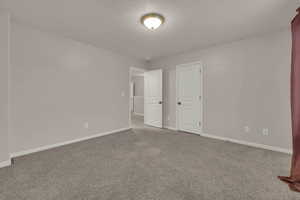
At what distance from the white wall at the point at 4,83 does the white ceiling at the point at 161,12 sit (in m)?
0.29

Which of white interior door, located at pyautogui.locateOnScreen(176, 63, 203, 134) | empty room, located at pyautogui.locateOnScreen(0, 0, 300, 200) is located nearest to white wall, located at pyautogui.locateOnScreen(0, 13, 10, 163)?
empty room, located at pyautogui.locateOnScreen(0, 0, 300, 200)

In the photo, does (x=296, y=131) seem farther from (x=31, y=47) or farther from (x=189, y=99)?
(x=31, y=47)

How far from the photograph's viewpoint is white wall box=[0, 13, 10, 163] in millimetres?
2158

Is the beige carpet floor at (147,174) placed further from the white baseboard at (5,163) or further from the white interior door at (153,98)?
the white interior door at (153,98)

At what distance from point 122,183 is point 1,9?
322cm

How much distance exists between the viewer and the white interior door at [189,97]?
398 cm

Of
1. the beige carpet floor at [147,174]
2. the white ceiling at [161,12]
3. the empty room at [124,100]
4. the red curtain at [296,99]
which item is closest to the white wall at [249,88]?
the empty room at [124,100]


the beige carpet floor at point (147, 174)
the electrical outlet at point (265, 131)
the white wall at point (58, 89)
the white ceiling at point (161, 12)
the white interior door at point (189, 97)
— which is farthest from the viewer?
the white interior door at point (189, 97)

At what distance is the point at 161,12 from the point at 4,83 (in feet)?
9.15

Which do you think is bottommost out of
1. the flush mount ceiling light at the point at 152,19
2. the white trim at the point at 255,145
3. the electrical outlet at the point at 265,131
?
the white trim at the point at 255,145

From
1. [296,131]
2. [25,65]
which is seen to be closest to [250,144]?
[296,131]

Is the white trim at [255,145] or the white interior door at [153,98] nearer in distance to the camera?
the white trim at [255,145]

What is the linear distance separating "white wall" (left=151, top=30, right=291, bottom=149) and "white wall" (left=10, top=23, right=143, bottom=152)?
9.12 ft

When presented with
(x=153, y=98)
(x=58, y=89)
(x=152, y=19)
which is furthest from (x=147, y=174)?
(x=153, y=98)
